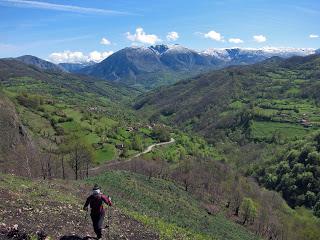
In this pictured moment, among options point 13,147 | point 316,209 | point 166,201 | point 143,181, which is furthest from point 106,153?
point 166,201

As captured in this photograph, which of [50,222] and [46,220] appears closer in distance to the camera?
[50,222]

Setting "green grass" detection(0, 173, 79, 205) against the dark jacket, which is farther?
"green grass" detection(0, 173, 79, 205)

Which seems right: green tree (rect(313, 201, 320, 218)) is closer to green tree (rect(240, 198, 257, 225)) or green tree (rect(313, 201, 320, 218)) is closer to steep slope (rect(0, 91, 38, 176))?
green tree (rect(240, 198, 257, 225))

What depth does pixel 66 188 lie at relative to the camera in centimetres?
4372

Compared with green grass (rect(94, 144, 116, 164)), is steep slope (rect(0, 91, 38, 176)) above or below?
above

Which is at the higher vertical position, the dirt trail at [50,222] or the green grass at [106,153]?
the dirt trail at [50,222]

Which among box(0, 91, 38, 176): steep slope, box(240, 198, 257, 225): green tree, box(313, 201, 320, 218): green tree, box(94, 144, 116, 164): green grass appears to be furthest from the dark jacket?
box(313, 201, 320, 218): green tree

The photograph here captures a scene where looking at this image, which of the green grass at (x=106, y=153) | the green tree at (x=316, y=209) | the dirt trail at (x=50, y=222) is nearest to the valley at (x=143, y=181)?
the dirt trail at (x=50, y=222)

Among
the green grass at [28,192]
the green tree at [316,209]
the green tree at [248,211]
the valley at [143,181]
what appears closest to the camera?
the green grass at [28,192]

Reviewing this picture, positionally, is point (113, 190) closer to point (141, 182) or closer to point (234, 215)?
point (141, 182)

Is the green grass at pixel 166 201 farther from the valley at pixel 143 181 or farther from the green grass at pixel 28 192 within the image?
the green grass at pixel 28 192

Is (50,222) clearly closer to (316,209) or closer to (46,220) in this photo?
(46,220)

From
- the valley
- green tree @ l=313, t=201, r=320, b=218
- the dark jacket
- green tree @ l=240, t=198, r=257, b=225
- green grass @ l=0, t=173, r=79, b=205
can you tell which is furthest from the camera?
green tree @ l=313, t=201, r=320, b=218

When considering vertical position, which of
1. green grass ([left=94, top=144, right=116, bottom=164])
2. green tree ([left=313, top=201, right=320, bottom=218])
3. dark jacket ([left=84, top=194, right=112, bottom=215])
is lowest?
green tree ([left=313, top=201, right=320, bottom=218])
